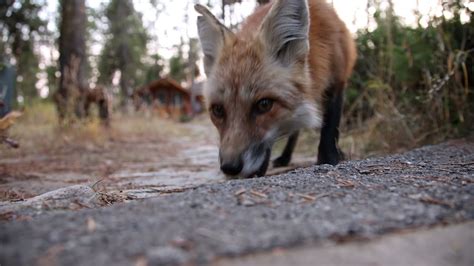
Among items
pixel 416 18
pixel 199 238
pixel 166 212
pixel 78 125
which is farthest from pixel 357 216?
pixel 78 125

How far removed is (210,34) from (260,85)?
0.96m

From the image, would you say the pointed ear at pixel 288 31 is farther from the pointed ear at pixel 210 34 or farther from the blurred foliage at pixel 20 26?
the blurred foliage at pixel 20 26

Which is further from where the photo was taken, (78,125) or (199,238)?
(78,125)

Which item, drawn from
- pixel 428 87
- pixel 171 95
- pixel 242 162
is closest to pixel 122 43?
pixel 171 95

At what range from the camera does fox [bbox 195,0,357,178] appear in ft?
10.1

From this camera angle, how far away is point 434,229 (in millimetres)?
1289

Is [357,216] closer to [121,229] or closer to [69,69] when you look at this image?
[121,229]

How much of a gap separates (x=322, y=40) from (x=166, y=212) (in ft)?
9.63

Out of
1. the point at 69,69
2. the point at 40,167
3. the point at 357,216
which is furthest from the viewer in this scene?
the point at 69,69

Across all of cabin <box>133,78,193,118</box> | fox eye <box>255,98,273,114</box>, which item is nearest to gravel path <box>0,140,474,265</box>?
fox eye <box>255,98,273,114</box>

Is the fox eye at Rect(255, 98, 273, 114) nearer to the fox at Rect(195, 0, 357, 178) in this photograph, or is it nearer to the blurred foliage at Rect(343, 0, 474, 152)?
the fox at Rect(195, 0, 357, 178)

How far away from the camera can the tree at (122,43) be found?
3406cm

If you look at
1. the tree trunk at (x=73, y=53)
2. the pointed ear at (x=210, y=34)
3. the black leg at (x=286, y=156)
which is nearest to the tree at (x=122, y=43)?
the tree trunk at (x=73, y=53)

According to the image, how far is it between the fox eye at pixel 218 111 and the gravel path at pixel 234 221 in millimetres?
1336
